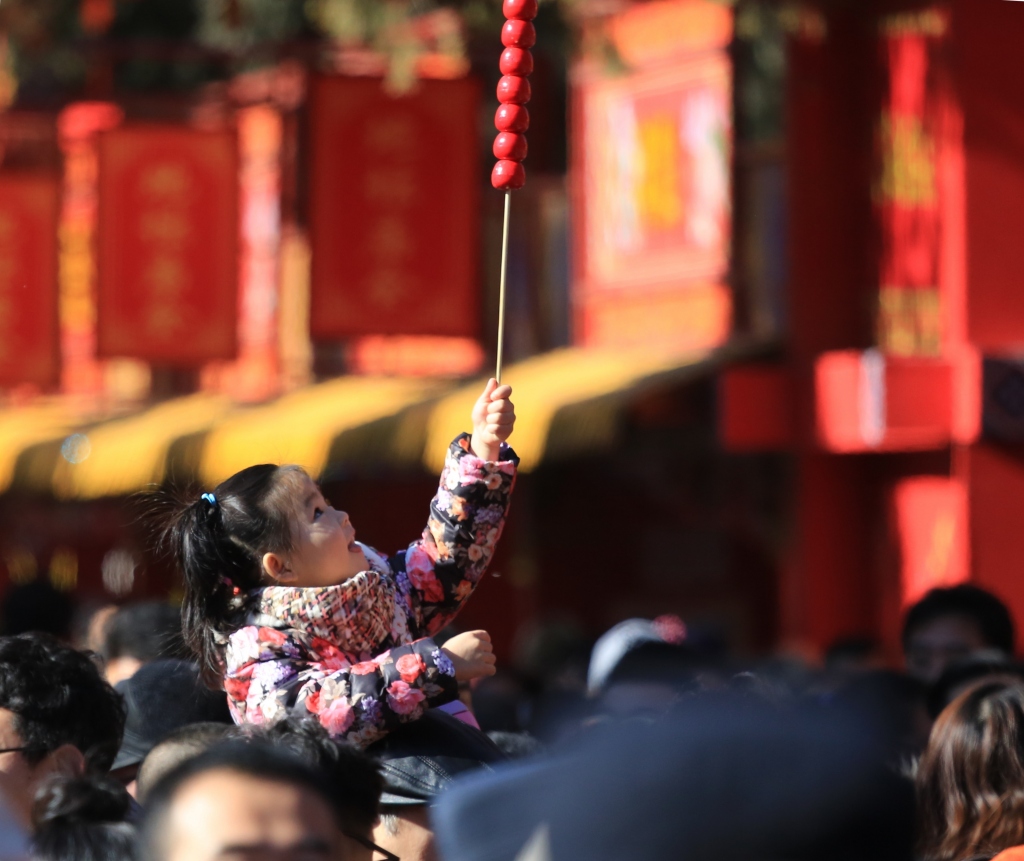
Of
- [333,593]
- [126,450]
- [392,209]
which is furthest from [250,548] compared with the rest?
[126,450]

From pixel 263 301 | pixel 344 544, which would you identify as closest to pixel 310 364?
pixel 263 301

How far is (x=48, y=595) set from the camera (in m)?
6.79

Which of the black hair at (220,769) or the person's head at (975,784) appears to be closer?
the black hair at (220,769)

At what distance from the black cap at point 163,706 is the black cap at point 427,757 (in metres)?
0.73

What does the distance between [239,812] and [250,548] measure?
1189 millimetres

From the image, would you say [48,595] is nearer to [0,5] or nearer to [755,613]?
[0,5]

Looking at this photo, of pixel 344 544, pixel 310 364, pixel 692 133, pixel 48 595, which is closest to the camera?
pixel 344 544

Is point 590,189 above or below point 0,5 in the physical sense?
below

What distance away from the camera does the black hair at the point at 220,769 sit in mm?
2088

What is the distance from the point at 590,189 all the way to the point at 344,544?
27.4ft

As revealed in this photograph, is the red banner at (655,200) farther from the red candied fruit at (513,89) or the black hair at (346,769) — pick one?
the black hair at (346,769)

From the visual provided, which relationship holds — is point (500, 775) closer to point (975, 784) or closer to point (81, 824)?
point (81, 824)

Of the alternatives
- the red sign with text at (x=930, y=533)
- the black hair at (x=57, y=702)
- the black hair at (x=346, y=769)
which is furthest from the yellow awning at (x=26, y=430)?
the black hair at (x=346, y=769)

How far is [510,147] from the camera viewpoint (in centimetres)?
355
